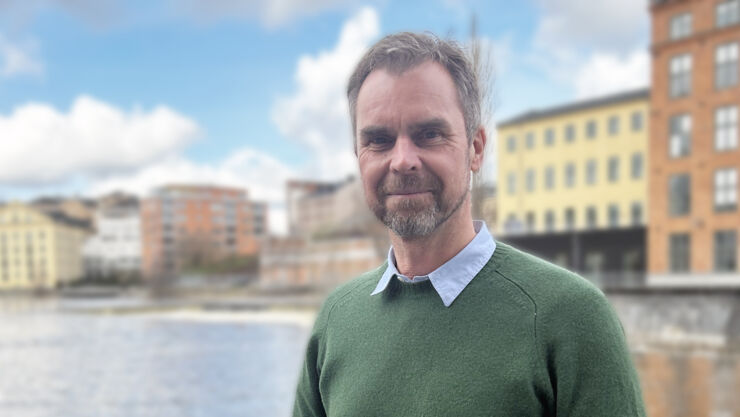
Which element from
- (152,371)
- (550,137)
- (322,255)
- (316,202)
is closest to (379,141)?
(152,371)

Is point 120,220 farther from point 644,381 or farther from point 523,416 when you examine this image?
point 523,416

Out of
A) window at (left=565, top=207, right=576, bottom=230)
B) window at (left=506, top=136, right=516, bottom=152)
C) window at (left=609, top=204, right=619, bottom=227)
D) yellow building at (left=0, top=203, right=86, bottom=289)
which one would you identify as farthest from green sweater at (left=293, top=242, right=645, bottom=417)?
yellow building at (left=0, top=203, right=86, bottom=289)

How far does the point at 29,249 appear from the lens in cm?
13225

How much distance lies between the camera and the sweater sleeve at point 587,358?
1668mm

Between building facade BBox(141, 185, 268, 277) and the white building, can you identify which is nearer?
building facade BBox(141, 185, 268, 277)

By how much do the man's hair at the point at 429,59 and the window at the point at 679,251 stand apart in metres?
34.8

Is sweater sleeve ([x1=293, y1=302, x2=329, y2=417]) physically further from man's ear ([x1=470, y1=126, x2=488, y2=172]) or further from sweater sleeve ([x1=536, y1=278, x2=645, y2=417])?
sweater sleeve ([x1=536, y1=278, x2=645, y2=417])

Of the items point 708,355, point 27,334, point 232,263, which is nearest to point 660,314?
point 708,355

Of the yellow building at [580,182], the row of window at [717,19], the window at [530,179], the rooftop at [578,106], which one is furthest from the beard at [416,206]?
the window at [530,179]

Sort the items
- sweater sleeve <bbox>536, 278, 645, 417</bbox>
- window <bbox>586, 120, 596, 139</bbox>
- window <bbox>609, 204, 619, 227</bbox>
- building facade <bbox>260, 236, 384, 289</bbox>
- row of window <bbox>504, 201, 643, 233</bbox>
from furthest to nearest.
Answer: building facade <bbox>260, 236, 384, 289</bbox>
window <bbox>586, 120, 596, 139</bbox>
window <bbox>609, 204, 619, 227</bbox>
row of window <bbox>504, 201, 643, 233</bbox>
sweater sleeve <bbox>536, 278, 645, 417</bbox>

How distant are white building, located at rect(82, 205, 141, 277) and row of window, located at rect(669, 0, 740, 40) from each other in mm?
128593

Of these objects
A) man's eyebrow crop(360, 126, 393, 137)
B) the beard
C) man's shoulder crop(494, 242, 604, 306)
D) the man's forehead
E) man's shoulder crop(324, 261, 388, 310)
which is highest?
the man's forehead

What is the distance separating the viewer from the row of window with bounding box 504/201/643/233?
1917 inches

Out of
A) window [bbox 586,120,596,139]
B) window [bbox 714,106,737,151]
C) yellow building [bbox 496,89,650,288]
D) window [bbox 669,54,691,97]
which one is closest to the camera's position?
window [bbox 714,106,737,151]
